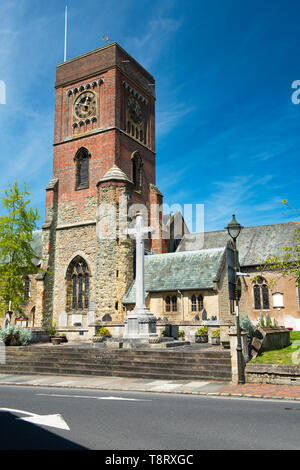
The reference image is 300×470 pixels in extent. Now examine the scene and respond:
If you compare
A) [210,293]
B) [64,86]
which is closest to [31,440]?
[210,293]

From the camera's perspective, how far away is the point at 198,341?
22125 mm

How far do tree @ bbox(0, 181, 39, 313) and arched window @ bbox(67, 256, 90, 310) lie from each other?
4.58 metres

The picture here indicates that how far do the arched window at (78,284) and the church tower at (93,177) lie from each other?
82 millimetres

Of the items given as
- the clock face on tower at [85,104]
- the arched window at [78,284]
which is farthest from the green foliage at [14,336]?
the clock face on tower at [85,104]

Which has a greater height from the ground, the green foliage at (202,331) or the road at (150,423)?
the green foliage at (202,331)

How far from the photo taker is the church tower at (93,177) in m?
29.8

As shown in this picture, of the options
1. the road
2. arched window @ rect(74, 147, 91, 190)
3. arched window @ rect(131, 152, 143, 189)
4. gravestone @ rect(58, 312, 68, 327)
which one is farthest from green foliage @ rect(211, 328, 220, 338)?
arched window @ rect(74, 147, 91, 190)

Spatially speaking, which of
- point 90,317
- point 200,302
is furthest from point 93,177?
point 200,302

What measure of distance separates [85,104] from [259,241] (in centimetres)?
2031

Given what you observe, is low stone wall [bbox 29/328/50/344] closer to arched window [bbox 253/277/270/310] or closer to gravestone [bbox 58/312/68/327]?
gravestone [bbox 58/312/68/327]

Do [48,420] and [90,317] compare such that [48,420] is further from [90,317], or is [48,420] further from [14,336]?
[90,317]

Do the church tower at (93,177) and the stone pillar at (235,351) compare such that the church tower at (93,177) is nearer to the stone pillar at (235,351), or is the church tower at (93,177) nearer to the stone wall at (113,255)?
the stone wall at (113,255)

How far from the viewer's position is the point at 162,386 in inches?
477

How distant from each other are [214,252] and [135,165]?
12.0 m
